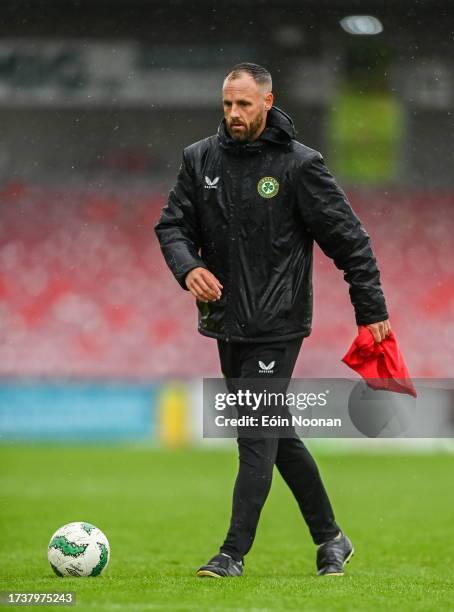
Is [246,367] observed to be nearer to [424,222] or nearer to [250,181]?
[250,181]

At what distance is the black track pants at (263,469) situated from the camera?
177 inches

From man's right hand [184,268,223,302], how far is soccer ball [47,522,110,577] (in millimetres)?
1002

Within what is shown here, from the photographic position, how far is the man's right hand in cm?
450

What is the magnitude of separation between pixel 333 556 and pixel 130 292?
1342 centimetres

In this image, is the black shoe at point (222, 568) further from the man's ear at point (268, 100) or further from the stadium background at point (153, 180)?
the stadium background at point (153, 180)

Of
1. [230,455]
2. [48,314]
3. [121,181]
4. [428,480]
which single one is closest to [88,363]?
[48,314]

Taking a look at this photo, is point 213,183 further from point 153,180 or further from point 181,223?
point 153,180

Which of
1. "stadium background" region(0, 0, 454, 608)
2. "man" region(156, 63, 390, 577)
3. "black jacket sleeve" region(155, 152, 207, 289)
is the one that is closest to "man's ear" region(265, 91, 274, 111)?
"man" region(156, 63, 390, 577)

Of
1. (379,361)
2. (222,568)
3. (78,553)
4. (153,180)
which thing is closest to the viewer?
(222,568)

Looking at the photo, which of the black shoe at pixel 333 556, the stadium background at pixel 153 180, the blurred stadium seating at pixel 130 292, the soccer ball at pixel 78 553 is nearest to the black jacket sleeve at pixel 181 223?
the soccer ball at pixel 78 553

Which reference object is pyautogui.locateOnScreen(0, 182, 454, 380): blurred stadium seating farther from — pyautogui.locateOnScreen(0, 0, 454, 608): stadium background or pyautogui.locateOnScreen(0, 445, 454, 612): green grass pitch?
pyautogui.locateOnScreen(0, 445, 454, 612): green grass pitch

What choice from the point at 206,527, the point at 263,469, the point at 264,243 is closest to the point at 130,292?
the point at 206,527

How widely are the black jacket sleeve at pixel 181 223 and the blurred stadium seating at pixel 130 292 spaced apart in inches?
489

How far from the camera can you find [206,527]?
7523 mm
